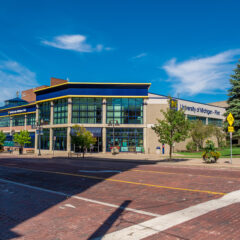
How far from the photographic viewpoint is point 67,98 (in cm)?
4531

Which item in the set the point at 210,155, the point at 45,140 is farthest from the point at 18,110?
the point at 210,155

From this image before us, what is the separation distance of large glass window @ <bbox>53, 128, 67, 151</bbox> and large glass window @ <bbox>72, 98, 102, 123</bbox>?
3346mm

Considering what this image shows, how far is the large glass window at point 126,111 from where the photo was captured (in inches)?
1737

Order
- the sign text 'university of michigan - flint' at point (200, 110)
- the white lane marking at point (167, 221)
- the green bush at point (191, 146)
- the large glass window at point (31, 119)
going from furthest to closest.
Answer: the large glass window at point (31, 119), the sign text 'university of michigan - flint' at point (200, 110), the green bush at point (191, 146), the white lane marking at point (167, 221)

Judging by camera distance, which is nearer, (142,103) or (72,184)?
(72,184)

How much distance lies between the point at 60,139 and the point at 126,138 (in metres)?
13.1

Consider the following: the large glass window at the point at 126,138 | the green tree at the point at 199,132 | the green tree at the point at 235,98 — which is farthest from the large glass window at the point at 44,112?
the green tree at the point at 235,98

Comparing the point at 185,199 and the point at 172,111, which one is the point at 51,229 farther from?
the point at 172,111

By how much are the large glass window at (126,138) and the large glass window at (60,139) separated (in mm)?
8627

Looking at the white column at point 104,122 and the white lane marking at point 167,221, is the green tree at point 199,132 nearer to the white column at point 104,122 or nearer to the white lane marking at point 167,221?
the white column at point 104,122

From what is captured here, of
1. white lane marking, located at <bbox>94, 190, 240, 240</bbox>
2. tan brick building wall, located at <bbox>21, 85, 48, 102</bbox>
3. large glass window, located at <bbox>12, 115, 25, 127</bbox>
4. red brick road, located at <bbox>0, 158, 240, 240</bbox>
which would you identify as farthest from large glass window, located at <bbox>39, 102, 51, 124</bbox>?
white lane marking, located at <bbox>94, 190, 240, 240</bbox>

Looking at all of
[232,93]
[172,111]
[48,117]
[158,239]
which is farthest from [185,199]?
[48,117]

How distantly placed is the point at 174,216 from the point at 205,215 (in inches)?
34.4

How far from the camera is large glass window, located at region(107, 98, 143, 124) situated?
44125 millimetres
